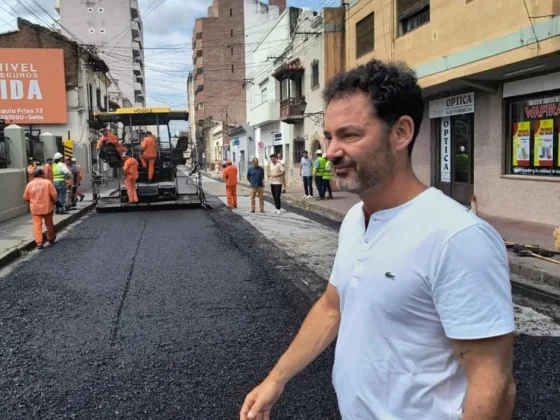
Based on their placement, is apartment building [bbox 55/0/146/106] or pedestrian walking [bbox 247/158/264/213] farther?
apartment building [bbox 55/0/146/106]

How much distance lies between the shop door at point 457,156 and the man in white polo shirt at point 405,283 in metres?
14.1

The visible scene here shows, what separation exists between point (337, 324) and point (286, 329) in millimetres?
3366

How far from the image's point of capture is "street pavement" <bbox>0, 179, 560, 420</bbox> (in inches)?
146

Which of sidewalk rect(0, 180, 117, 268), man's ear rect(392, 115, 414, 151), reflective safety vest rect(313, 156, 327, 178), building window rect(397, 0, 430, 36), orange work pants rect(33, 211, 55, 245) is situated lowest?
sidewalk rect(0, 180, 117, 268)

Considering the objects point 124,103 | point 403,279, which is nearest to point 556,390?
point 403,279

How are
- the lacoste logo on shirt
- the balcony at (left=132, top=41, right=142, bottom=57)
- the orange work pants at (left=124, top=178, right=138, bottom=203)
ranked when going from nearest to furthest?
the lacoste logo on shirt < the orange work pants at (left=124, top=178, right=138, bottom=203) < the balcony at (left=132, top=41, right=142, bottom=57)

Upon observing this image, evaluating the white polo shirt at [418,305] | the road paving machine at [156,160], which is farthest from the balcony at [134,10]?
the white polo shirt at [418,305]

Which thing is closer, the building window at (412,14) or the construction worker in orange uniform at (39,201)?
the construction worker in orange uniform at (39,201)

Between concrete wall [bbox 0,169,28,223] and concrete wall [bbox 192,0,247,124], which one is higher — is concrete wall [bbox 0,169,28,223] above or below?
below

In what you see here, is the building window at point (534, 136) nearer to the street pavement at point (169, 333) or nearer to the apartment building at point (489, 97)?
the apartment building at point (489, 97)

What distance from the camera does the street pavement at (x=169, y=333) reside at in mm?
3701

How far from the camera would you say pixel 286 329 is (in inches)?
205

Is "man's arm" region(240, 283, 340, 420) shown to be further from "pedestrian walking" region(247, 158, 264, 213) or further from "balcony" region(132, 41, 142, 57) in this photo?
"balcony" region(132, 41, 142, 57)

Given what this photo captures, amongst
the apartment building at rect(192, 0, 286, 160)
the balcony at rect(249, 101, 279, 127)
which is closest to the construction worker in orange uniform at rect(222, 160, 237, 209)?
the balcony at rect(249, 101, 279, 127)
